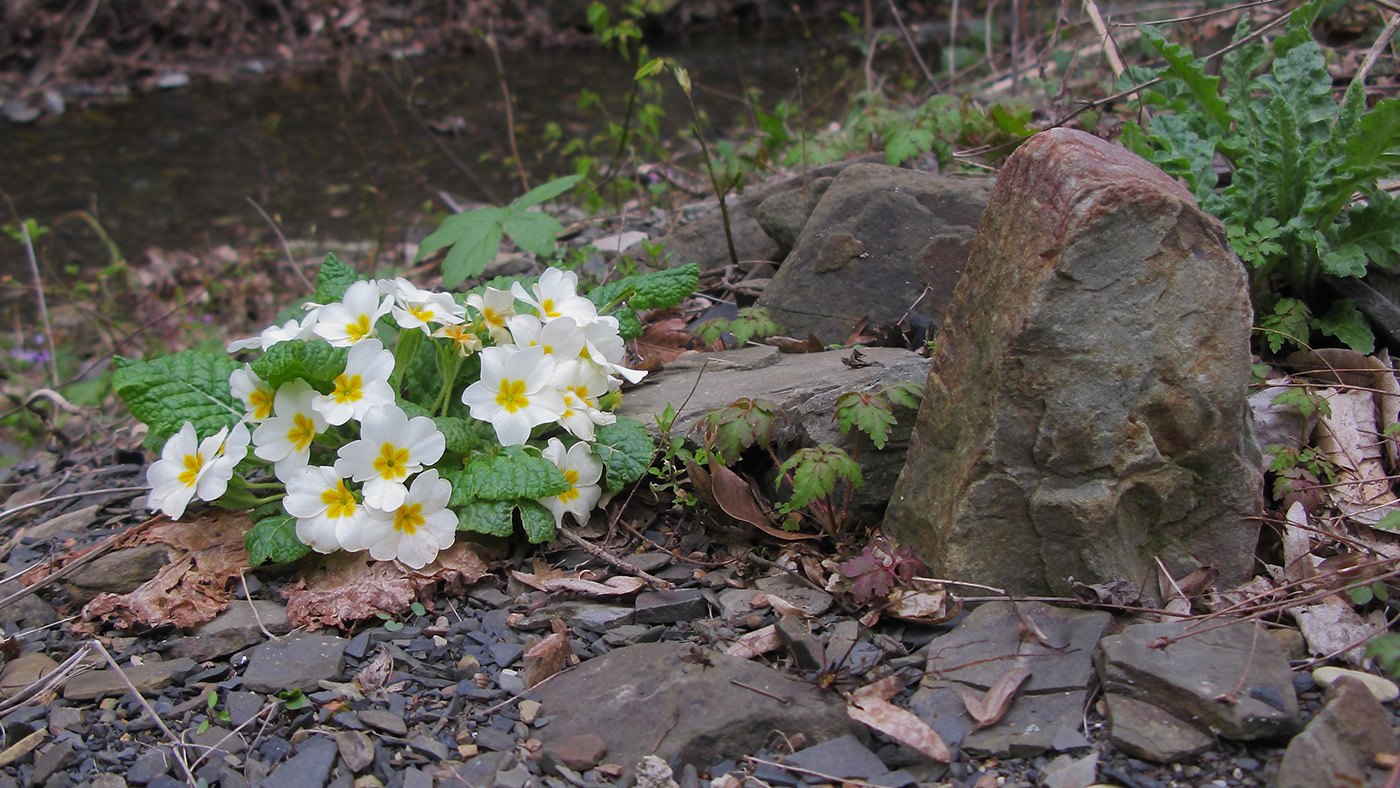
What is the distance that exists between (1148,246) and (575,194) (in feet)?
14.1

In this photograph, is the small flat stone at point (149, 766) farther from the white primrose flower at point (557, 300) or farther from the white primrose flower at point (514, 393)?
the white primrose flower at point (557, 300)

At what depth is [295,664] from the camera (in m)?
2.00

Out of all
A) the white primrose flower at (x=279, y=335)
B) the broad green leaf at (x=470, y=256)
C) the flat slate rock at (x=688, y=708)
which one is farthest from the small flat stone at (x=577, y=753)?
the broad green leaf at (x=470, y=256)

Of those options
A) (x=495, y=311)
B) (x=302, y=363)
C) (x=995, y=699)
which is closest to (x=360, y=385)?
(x=302, y=363)

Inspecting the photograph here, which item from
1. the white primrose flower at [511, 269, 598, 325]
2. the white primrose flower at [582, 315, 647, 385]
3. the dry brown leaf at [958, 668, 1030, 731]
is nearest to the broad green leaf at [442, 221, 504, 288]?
the white primrose flower at [511, 269, 598, 325]

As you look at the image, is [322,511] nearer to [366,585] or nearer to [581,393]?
[366,585]

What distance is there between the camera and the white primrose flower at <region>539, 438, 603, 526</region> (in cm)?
236

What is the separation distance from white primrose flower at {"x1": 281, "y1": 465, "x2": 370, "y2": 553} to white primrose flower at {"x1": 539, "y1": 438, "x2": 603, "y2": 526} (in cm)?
42

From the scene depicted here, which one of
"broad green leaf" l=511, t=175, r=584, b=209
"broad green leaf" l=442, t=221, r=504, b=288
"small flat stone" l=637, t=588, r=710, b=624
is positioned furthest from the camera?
"broad green leaf" l=511, t=175, r=584, b=209

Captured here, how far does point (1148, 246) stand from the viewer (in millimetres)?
1862

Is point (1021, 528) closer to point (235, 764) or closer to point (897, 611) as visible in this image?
point (897, 611)

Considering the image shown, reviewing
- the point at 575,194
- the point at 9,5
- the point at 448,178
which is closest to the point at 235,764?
the point at 575,194

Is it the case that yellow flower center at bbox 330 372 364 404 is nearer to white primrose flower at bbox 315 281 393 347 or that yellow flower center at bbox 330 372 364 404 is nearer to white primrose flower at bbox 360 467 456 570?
white primrose flower at bbox 315 281 393 347

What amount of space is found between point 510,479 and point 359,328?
1.70ft
